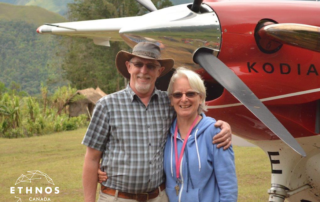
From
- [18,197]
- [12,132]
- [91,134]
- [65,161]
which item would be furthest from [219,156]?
[12,132]

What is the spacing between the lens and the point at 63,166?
816 cm

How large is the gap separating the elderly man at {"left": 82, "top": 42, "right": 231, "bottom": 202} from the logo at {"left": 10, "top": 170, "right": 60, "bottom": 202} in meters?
3.76

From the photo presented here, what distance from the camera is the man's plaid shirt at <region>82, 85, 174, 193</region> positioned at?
93.3 inches

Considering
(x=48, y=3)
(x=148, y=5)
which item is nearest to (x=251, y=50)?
(x=148, y=5)

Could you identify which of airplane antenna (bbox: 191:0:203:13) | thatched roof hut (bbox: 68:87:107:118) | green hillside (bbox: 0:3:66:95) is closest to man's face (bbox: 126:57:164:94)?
airplane antenna (bbox: 191:0:203:13)

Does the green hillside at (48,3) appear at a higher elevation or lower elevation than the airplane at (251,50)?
higher

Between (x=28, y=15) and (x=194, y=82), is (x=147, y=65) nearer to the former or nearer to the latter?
(x=194, y=82)

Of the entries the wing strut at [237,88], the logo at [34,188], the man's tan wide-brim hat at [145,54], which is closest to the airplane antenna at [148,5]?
the wing strut at [237,88]

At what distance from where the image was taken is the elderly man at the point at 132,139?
2.37 meters

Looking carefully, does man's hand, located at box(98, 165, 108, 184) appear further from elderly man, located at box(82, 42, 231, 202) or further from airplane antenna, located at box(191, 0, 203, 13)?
airplane antenna, located at box(191, 0, 203, 13)

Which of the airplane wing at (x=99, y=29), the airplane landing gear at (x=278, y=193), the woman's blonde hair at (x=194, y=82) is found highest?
the airplane wing at (x=99, y=29)

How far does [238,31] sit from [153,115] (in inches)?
42.2

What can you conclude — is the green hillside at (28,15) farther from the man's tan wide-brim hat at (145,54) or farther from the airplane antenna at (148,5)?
the man's tan wide-brim hat at (145,54)

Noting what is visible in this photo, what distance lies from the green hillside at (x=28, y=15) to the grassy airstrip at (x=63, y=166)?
78.6 meters
